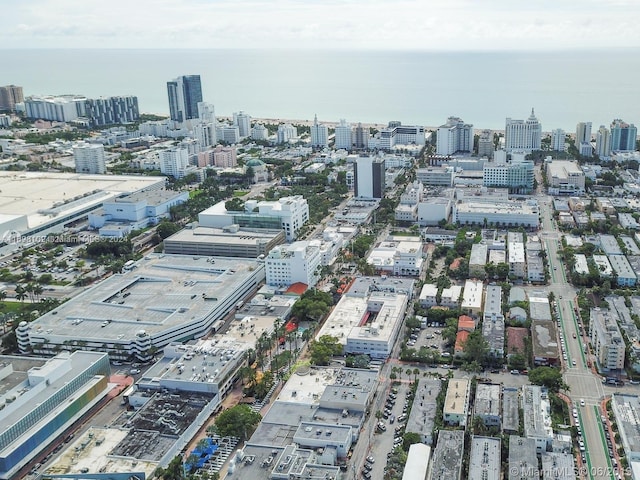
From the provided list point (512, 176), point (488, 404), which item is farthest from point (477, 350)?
point (512, 176)

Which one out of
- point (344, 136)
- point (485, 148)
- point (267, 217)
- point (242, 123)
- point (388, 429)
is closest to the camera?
point (388, 429)

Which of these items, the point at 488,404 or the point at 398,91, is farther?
the point at 398,91

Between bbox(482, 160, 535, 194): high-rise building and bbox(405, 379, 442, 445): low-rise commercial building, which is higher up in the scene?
bbox(482, 160, 535, 194): high-rise building

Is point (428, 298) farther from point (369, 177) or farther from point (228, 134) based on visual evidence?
point (228, 134)

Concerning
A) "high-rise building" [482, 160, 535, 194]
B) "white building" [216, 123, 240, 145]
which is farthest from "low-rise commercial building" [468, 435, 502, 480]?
"white building" [216, 123, 240, 145]

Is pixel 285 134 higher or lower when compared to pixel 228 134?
lower

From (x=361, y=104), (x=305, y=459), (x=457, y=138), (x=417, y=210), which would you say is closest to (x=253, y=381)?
(x=305, y=459)

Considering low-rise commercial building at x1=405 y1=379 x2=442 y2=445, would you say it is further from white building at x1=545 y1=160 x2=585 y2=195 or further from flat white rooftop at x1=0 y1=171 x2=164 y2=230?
white building at x1=545 y1=160 x2=585 y2=195
